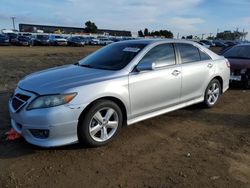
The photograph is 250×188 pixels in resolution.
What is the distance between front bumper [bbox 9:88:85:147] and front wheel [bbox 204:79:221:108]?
137 inches

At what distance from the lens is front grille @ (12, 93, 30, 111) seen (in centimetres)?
460

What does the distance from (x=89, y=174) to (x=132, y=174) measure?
1.78 ft

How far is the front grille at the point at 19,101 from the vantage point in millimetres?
4602

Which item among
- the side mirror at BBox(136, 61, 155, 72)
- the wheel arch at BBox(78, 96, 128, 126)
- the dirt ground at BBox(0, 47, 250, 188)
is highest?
the side mirror at BBox(136, 61, 155, 72)

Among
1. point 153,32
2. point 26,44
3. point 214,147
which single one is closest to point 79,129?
point 214,147

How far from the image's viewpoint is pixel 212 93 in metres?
7.15

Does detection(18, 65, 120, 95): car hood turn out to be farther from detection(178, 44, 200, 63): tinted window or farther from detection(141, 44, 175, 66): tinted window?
detection(178, 44, 200, 63): tinted window

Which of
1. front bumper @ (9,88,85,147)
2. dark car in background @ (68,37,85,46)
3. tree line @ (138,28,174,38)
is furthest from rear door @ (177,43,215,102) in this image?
tree line @ (138,28,174,38)

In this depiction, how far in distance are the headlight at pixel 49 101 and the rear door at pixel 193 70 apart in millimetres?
2583

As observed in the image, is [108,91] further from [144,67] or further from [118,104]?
[144,67]

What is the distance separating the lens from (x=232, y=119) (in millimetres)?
6387

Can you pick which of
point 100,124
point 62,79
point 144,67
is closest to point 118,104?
point 100,124

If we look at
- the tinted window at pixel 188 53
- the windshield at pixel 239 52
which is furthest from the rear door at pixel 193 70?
the windshield at pixel 239 52

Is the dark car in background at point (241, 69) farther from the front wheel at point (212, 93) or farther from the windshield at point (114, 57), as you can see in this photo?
the windshield at point (114, 57)
